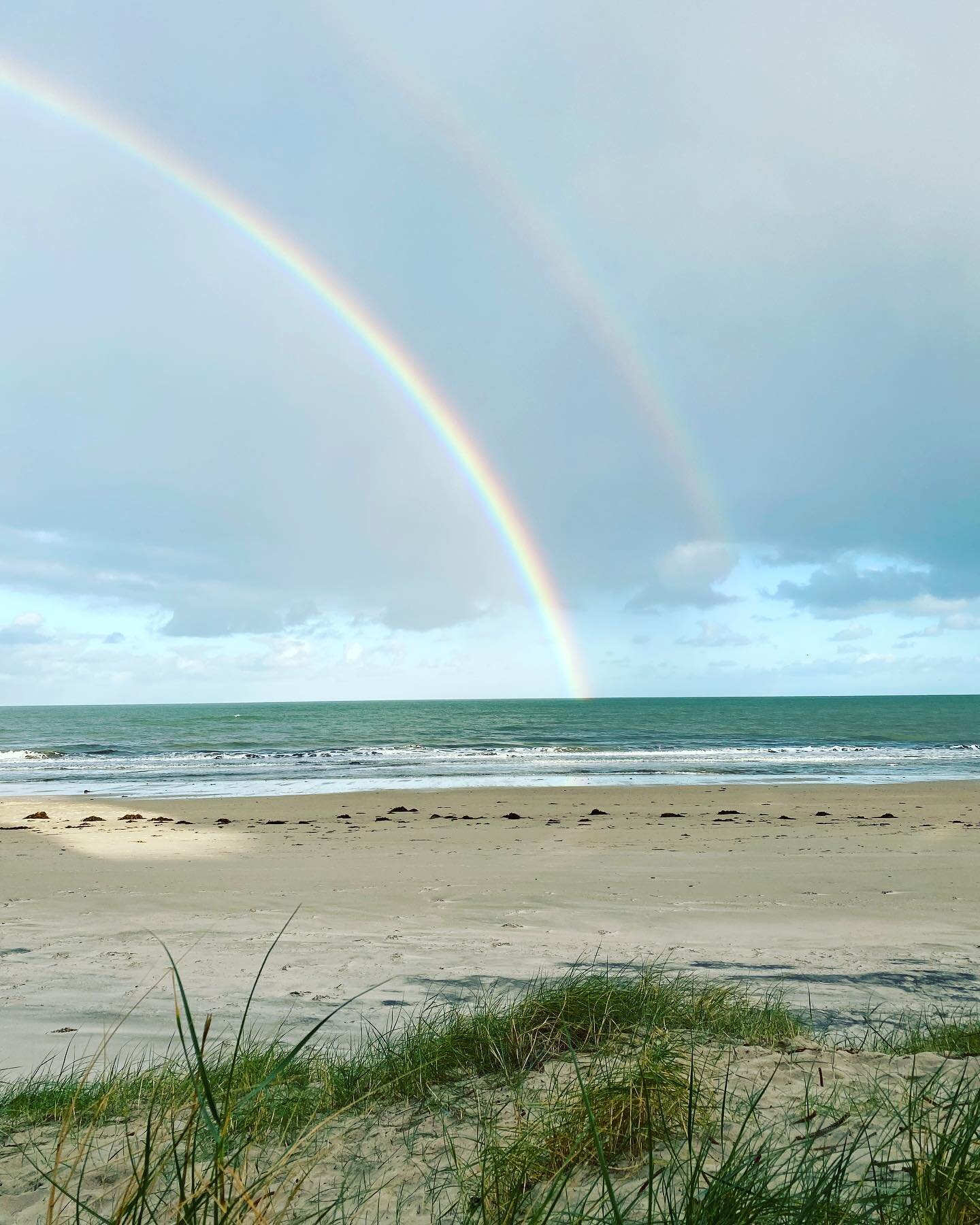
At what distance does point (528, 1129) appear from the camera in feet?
8.19

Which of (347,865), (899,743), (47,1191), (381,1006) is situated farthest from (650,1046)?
(899,743)

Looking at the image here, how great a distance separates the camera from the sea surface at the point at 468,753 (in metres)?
27.8

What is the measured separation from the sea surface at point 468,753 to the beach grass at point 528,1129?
71.7 ft

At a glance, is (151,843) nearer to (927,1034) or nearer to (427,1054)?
(427,1054)

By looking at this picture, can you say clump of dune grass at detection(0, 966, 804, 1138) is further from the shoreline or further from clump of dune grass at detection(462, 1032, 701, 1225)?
the shoreline

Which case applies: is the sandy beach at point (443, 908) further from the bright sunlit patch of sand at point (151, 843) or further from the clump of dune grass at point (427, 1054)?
the clump of dune grass at point (427, 1054)

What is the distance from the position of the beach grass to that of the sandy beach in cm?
56

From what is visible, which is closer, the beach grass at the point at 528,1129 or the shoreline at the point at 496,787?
the beach grass at the point at 528,1129

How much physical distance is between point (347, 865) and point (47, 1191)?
9.45 metres

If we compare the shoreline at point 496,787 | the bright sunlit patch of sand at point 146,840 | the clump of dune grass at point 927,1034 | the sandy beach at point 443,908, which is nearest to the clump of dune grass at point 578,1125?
the sandy beach at point 443,908

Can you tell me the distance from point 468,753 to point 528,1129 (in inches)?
1491

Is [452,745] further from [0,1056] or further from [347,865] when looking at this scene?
[0,1056]

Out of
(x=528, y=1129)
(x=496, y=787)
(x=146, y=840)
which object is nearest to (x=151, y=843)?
(x=146, y=840)

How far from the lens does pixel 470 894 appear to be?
30.7ft
